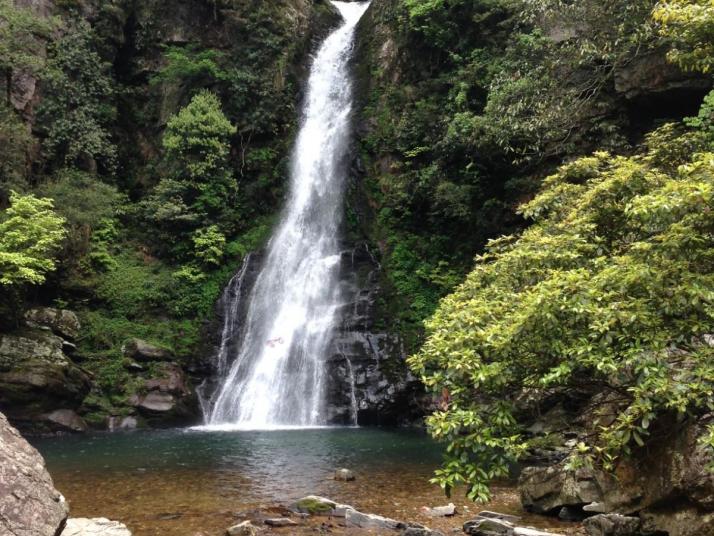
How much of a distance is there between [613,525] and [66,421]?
52.2 ft

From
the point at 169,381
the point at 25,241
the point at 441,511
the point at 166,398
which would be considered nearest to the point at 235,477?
the point at 441,511

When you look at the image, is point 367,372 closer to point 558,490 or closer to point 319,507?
point 319,507

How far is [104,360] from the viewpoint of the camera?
19562 mm

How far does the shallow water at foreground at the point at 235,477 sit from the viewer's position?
8.47 m

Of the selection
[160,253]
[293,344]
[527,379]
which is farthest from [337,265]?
[527,379]

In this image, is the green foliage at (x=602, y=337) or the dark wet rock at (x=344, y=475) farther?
the dark wet rock at (x=344, y=475)

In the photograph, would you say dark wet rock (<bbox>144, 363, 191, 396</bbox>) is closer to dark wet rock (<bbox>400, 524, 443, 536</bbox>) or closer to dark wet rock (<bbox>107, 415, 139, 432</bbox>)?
dark wet rock (<bbox>107, 415, 139, 432</bbox>)

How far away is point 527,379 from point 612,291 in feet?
3.86

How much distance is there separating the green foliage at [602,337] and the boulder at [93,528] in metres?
4.20

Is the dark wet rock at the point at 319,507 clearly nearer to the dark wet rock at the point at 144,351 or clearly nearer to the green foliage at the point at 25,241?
the green foliage at the point at 25,241

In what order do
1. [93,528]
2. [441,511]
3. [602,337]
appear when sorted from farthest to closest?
[441,511] < [93,528] < [602,337]

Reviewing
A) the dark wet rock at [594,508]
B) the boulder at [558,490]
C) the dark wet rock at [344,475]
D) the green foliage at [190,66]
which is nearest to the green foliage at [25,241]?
the dark wet rock at [344,475]

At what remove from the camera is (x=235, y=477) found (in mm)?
10758

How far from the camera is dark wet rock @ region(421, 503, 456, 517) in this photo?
8.44 meters
